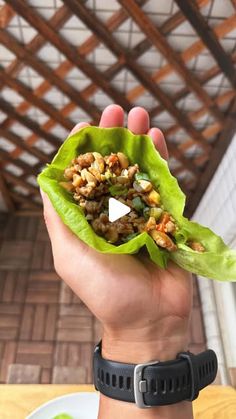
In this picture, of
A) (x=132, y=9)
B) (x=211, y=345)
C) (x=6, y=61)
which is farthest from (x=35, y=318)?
(x=132, y=9)

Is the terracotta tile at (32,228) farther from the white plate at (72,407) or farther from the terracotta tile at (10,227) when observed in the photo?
the white plate at (72,407)

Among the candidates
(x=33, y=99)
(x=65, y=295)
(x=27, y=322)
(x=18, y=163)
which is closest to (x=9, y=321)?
(x=27, y=322)

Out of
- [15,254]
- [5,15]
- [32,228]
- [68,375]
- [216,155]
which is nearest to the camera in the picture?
[5,15]

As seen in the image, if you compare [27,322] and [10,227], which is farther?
[10,227]

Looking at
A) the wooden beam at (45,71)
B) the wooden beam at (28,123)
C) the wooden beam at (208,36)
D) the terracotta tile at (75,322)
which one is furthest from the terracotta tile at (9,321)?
the wooden beam at (208,36)

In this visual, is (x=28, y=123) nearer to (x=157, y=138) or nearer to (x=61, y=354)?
(x=61, y=354)

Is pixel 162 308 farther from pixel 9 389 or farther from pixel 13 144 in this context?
pixel 13 144
